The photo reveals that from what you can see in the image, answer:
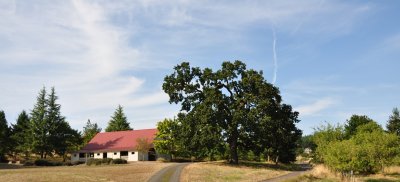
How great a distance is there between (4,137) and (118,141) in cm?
2270

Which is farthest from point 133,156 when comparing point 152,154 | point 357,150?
point 357,150

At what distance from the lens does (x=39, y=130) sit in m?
79.1

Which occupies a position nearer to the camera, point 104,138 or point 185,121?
point 185,121

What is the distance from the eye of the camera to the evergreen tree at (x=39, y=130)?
77.7 meters

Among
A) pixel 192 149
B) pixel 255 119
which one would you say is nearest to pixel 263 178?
pixel 255 119

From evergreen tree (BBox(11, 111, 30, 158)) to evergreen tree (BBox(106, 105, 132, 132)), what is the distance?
26.4m

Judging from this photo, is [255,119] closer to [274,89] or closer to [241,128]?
[241,128]

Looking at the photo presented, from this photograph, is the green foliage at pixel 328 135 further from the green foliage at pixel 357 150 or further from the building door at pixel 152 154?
the building door at pixel 152 154

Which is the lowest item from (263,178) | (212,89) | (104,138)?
(263,178)

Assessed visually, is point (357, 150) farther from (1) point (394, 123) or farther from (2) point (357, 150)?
(1) point (394, 123)

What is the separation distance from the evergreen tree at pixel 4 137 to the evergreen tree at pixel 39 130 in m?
5.69

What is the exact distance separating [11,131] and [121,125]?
31.4 m

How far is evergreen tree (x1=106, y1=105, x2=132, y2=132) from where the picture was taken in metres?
110

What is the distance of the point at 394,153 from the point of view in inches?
1706
